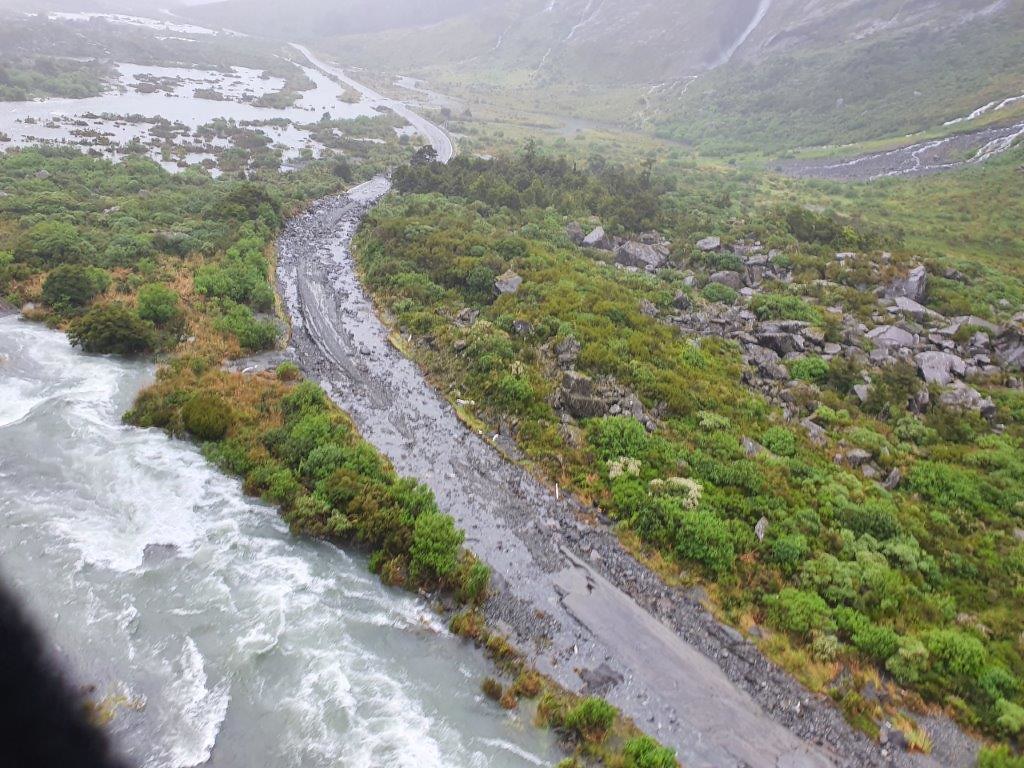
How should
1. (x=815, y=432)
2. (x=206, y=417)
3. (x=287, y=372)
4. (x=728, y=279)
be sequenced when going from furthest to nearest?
(x=728, y=279), (x=287, y=372), (x=815, y=432), (x=206, y=417)

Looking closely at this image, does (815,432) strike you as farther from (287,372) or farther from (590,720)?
(287,372)

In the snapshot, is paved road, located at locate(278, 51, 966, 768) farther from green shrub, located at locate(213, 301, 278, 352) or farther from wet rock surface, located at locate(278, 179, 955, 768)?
green shrub, located at locate(213, 301, 278, 352)

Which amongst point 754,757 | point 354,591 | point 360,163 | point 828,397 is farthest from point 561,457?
point 360,163

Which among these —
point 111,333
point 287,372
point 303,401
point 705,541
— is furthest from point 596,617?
point 111,333

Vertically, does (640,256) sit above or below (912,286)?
below

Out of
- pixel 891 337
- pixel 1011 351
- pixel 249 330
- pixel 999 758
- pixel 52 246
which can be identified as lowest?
pixel 999 758

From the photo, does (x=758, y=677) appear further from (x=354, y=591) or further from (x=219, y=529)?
(x=219, y=529)
